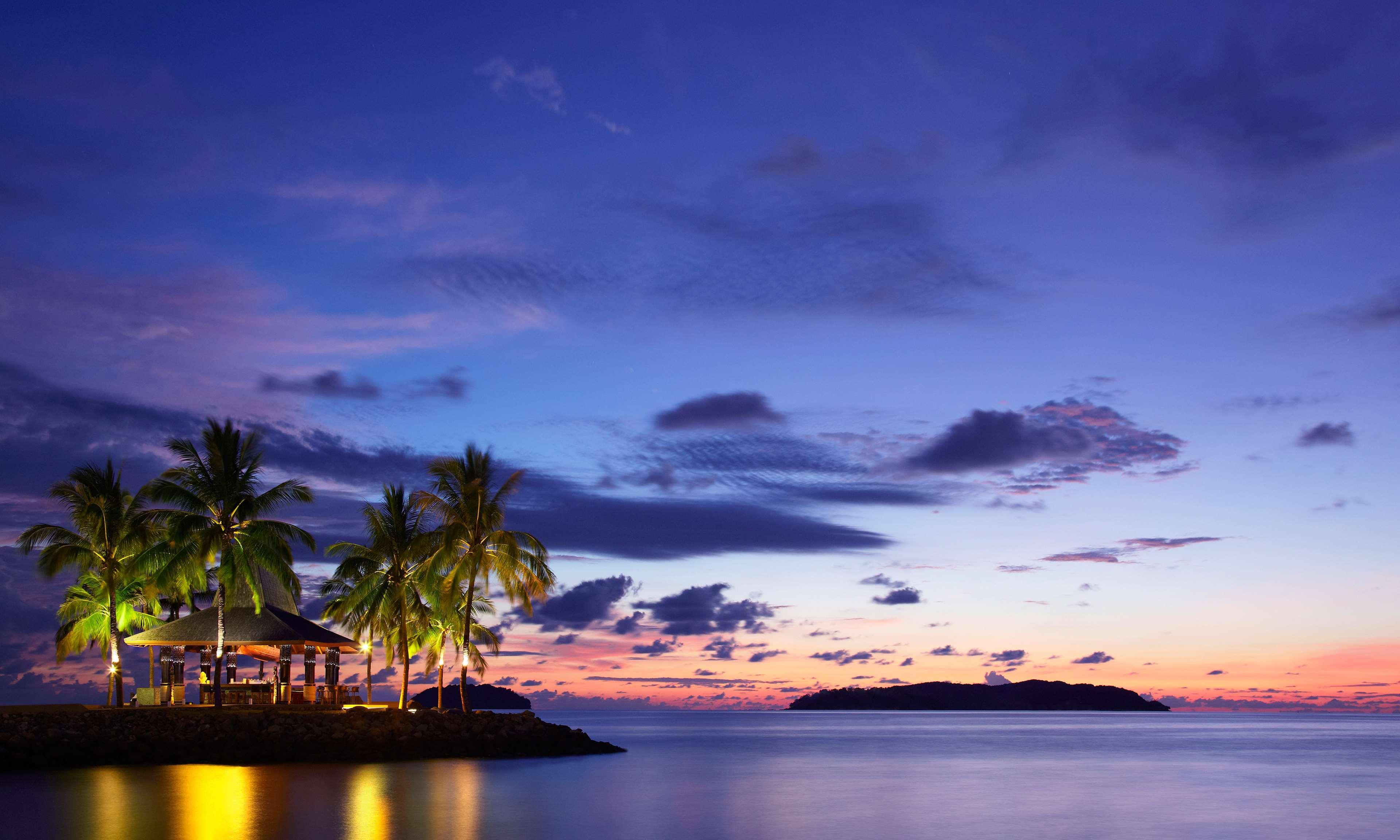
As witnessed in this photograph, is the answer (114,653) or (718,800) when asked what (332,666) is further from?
(718,800)

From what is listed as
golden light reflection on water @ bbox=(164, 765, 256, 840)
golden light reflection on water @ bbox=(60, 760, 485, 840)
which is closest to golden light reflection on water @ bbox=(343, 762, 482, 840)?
golden light reflection on water @ bbox=(60, 760, 485, 840)

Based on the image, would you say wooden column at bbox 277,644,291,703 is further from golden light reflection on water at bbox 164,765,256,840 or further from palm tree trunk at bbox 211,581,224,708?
golden light reflection on water at bbox 164,765,256,840

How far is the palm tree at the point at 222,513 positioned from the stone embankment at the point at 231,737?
7.31 feet

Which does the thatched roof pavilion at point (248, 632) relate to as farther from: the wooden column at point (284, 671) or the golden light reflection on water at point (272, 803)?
the golden light reflection on water at point (272, 803)

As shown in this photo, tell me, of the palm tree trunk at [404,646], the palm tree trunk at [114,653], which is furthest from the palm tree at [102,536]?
the palm tree trunk at [404,646]

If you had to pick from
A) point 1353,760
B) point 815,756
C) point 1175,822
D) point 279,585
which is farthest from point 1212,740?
point 279,585

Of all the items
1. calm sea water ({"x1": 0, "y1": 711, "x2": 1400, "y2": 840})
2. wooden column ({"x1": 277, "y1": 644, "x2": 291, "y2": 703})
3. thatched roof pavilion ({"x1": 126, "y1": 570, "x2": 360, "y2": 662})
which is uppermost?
thatched roof pavilion ({"x1": 126, "y1": 570, "x2": 360, "y2": 662})

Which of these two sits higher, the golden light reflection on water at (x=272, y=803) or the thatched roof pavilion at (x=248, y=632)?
the thatched roof pavilion at (x=248, y=632)

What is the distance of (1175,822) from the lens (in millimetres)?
30062

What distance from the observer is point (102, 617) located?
144 ft

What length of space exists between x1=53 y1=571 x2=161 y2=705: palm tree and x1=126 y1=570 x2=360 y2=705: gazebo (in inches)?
52.0

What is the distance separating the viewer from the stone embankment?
34938mm

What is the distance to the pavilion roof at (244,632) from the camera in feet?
128

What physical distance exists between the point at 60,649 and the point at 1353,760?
232ft
